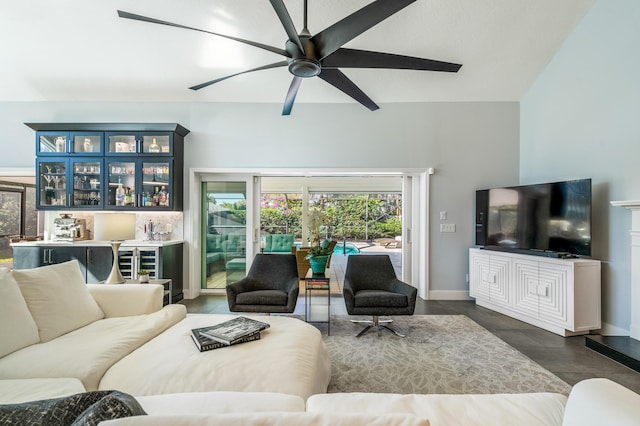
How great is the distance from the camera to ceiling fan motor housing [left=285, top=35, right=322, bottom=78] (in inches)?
82.4

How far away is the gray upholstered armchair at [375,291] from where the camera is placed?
3010mm

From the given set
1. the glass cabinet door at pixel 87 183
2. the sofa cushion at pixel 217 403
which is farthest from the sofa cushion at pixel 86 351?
the glass cabinet door at pixel 87 183

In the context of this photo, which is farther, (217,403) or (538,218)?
(538,218)

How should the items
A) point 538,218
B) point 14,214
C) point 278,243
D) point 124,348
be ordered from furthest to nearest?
point 278,243 → point 14,214 → point 538,218 → point 124,348

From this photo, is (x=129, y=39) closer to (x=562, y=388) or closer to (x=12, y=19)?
(x=12, y=19)

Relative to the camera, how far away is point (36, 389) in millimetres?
1296

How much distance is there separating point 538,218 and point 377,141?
2333 mm

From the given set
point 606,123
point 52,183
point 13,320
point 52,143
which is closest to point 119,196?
point 52,183

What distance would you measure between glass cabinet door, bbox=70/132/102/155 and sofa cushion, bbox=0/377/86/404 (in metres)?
3.75

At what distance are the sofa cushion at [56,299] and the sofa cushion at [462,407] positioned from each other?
1816 mm

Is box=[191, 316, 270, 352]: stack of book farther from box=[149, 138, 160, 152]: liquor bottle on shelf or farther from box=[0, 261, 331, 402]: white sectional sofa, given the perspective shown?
box=[149, 138, 160, 152]: liquor bottle on shelf

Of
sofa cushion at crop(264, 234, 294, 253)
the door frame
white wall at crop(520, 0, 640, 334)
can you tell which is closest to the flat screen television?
white wall at crop(520, 0, 640, 334)

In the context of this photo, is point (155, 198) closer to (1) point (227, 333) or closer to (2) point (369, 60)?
(1) point (227, 333)

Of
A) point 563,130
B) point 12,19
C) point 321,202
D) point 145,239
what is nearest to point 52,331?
point 145,239
